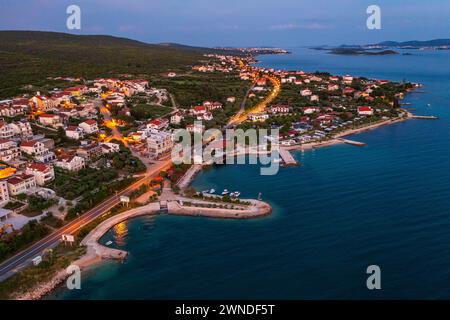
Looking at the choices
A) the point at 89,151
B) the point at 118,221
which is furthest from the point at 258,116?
the point at 118,221

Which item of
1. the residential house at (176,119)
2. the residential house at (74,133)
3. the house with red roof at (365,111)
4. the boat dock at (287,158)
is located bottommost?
the boat dock at (287,158)

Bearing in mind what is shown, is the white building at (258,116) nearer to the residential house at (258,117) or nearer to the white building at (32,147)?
the residential house at (258,117)

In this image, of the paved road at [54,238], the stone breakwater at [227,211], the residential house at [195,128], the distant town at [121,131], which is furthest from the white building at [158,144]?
the stone breakwater at [227,211]

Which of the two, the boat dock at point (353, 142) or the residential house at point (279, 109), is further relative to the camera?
the residential house at point (279, 109)

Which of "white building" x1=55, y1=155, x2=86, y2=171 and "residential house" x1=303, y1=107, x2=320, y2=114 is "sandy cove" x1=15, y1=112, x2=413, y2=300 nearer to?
"white building" x1=55, y1=155, x2=86, y2=171

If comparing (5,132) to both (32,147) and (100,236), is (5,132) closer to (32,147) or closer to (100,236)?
(32,147)

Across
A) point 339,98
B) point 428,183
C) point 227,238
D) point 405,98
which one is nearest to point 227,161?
point 227,238

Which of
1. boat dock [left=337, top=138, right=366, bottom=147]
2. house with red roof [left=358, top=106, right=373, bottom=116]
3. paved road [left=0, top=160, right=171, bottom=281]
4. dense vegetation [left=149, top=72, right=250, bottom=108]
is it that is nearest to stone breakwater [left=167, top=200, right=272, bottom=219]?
paved road [left=0, top=160, right=171, bottom=281]
